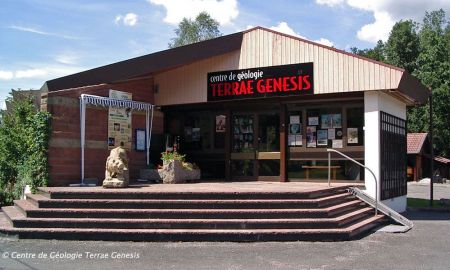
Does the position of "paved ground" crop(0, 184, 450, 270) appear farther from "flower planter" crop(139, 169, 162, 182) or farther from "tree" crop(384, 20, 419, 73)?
"tree" crop(384, 20, 419, 73)

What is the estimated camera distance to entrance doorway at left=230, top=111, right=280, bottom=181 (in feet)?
49.5

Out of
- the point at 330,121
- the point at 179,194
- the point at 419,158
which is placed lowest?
the point at 179,194

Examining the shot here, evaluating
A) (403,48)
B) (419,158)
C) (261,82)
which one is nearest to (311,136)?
(261,82)

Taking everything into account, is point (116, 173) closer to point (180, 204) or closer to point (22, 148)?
point (180, 204)

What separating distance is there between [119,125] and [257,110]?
4.26m

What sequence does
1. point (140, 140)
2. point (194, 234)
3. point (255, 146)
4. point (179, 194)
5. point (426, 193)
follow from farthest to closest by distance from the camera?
point (426, 193) < point (255, 146) < point (140, 140) < point (179, 194) < point (194, 234)

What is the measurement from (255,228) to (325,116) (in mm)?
5975

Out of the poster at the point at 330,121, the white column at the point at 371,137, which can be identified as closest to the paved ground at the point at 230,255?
the white column at the point at 371,137

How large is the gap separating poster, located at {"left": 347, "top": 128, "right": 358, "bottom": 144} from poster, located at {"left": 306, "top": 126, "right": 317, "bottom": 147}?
1009 mm

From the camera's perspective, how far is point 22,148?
13.7 m

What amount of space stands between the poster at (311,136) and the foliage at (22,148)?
725 cm

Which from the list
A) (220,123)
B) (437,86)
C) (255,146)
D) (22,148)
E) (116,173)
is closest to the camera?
(116,173)

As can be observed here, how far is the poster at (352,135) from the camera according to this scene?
549 inches

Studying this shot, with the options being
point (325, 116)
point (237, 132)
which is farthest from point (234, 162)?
point (325, 116)
